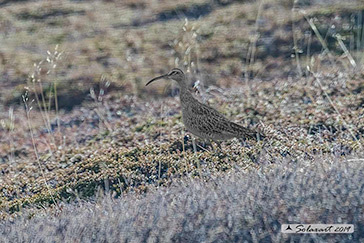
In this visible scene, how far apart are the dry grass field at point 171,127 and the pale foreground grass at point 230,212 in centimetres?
1

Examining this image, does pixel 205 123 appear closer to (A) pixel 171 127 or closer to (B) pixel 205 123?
(B) pixel 205 123

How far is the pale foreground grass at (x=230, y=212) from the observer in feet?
20.6

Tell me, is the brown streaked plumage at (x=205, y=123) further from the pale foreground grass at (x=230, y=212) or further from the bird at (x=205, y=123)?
the pale foreground grass at (x=230, y=212)

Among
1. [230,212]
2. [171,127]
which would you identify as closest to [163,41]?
[171,127]

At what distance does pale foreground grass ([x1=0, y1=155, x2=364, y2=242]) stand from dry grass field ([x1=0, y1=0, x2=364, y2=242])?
14 millimetres

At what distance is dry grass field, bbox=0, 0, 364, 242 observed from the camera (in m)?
6.51

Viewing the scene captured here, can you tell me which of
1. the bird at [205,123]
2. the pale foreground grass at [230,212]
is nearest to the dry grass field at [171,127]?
the pale foreground grass at [230,212]

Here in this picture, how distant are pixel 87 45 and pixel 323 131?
446 inches

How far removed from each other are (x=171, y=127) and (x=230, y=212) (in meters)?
4.66

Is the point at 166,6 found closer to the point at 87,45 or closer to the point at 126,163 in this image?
the point at 87,45

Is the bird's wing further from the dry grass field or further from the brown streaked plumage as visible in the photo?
the dry grass field

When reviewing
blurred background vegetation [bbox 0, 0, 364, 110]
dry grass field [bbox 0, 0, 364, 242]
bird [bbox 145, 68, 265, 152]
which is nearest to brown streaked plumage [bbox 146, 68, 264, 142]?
bird [bbox 145, 68, 265, 152]

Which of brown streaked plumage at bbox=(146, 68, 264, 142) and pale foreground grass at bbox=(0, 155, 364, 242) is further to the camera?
brown streaked plumage at bbox=(146, 68, 264, 142)

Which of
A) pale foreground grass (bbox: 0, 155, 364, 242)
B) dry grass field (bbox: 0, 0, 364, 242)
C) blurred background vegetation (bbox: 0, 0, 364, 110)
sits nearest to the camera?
pale foreground grass (bbox: 0, 155, 364, 242)
